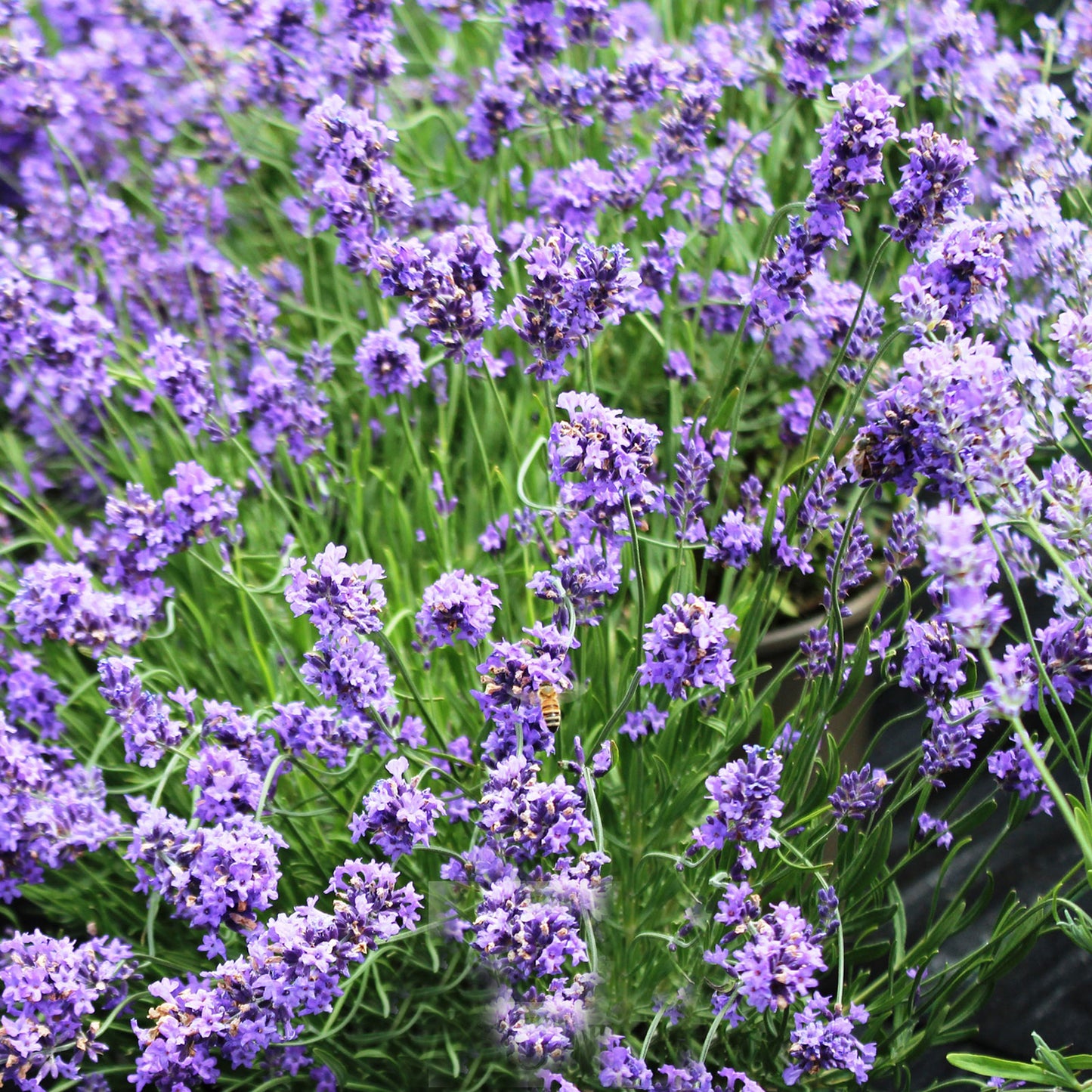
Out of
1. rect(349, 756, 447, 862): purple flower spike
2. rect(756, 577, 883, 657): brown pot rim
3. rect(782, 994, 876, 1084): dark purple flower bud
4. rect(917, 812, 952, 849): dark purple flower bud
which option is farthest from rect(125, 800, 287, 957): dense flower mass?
rect(756, 577, 883, 657): brown pot rim

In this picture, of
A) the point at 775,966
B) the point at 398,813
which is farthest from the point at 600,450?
the point at 775,966

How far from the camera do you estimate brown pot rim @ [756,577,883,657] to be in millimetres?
2236

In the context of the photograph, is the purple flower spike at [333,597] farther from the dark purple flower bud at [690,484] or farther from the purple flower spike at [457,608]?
the dark purple flower bud at [690,484]

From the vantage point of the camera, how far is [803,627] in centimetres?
224

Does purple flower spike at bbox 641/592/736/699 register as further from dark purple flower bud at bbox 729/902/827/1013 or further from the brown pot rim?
the brown pot rim

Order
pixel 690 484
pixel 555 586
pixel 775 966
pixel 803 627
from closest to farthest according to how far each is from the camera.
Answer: pixel 775 966
pixel 555 586
pixel 690 484
pixel 803 627

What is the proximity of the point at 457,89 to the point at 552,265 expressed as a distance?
1826 mm

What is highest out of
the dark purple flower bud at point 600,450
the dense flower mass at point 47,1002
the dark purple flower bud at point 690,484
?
the dark purple flower bud at point 600,450

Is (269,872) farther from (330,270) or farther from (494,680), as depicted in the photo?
(330,270)

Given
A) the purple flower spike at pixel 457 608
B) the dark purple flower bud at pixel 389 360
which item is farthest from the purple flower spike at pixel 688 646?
the dark purple flower bud at pixel 389 360

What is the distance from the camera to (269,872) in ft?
4.93

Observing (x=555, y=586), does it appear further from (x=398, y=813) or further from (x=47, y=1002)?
(x=47, y=1002)

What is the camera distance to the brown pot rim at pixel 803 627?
2.24 meters

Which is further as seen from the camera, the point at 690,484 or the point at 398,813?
the point at 690,484
